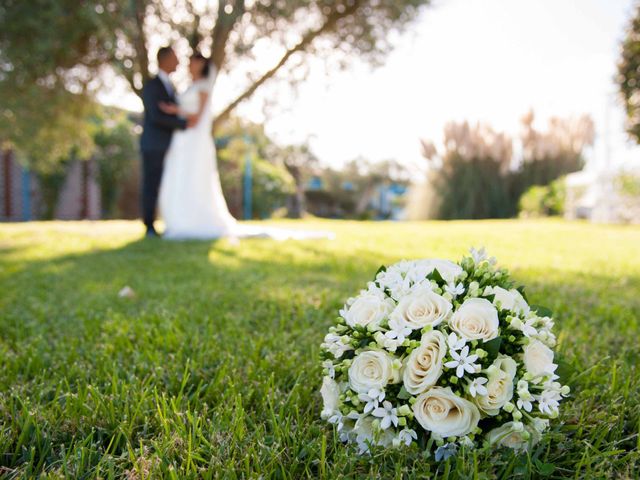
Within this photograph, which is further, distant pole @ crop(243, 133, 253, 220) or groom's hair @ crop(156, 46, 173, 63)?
distant pole @ crop(243, 133, 253, 220)

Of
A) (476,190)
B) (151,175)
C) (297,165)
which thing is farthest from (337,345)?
(297,165)

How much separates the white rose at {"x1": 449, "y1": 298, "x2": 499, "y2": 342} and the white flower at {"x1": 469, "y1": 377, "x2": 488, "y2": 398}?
78 millimetres

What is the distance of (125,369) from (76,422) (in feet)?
1.28

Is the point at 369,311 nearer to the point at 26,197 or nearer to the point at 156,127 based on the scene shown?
the point at 156,127

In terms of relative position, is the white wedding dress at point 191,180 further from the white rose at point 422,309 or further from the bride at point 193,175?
the white rose at point 422,309

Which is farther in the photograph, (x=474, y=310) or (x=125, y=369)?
(x=125, y=369)

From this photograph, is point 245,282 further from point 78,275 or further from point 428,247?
point 428,247

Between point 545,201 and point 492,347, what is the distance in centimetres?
1364

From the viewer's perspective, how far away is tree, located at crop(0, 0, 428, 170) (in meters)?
6.39

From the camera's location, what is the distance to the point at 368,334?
1.08m

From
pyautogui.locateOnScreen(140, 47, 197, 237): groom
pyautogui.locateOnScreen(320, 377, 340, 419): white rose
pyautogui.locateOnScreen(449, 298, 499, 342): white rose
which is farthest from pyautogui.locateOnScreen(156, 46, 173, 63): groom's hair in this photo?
pyautogui.locateOnScreen(449, 298, 499, 342): white rose

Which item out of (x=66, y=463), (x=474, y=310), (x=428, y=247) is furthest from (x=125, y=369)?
(x=428, y=247)

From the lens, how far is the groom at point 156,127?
19.1ft

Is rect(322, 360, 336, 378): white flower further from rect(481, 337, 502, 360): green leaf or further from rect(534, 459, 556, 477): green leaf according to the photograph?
rect(534, 459, 556, 477): green leaf
